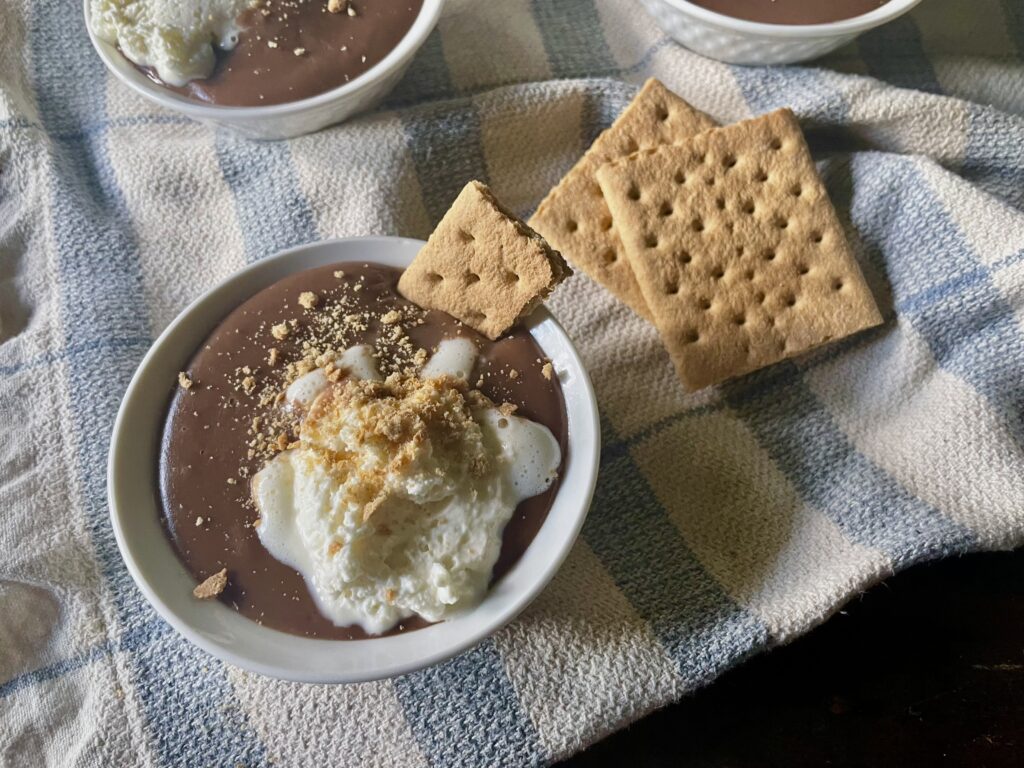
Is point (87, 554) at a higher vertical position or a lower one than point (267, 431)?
lower

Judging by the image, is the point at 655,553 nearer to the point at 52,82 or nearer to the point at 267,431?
the point at 267,431

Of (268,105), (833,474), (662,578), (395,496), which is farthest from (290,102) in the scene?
(833,474)

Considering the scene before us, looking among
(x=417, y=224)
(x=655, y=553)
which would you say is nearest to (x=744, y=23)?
(x=417, y=224)

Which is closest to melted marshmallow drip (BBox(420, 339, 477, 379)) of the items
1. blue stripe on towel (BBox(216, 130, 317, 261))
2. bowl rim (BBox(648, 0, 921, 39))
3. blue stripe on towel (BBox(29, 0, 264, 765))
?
blue stripe on towel (BBox(216, 130, 317, 261))

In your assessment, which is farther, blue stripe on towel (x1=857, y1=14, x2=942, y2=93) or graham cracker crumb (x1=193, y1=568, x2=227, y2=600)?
blue stripe on towel (x1=857, y1=14, x2=942, y2=93)

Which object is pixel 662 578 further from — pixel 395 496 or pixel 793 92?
pixel 793 92

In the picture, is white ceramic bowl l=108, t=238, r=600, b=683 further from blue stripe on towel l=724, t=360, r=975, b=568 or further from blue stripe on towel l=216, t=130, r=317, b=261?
blue stripe on towel l=724, t=360, r=975, b=568
